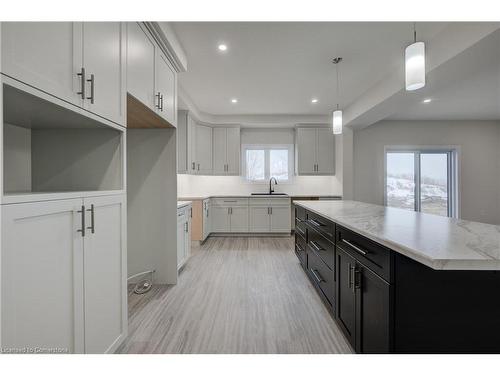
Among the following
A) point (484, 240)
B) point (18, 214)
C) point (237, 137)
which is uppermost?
point (237, 137)

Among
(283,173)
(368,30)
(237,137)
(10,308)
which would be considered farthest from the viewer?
(283,173)

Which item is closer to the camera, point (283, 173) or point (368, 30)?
point (368, 30)

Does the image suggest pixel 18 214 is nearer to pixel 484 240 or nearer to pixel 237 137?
pixel 484 240

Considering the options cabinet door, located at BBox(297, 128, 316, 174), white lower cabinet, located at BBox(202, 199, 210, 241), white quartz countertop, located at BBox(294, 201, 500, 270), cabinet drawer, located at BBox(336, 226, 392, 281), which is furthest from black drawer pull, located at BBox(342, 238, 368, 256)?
cabinet door, located at BBox(297, 128, 316, 174)

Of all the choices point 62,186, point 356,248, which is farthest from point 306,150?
point 62,186

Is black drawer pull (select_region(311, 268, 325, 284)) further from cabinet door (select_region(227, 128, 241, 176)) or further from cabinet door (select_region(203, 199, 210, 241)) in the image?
cabinet door (select_region(227, 128, 241, 176))

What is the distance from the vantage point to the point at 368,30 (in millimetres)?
2371

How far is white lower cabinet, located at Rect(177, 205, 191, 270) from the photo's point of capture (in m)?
2.86

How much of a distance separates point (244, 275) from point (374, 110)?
10.6 ft

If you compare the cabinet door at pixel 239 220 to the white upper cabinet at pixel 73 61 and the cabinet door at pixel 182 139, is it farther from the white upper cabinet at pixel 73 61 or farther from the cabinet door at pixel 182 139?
the white upper cabinet at pixel 73 61

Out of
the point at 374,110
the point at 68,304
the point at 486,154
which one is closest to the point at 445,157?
the point at 486,154

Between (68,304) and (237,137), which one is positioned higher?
(237,137)

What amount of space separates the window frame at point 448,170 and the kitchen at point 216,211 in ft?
2.44

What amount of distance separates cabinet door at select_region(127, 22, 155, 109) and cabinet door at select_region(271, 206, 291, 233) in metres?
3.65
